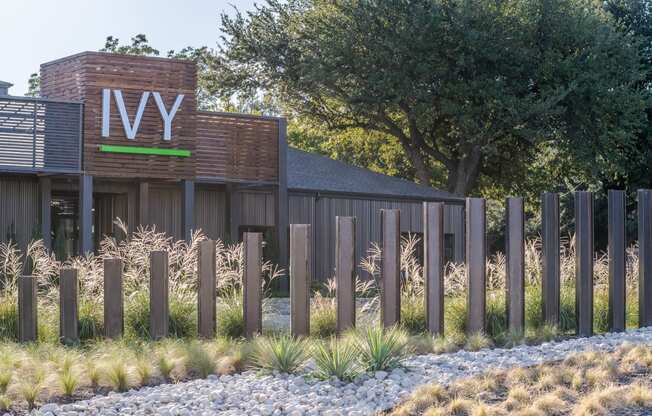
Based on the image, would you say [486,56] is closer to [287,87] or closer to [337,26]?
[337,26]

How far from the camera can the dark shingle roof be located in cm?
2105

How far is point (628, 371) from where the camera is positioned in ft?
24.4

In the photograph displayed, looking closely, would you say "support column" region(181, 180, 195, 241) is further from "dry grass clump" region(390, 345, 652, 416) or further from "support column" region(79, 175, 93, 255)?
"dry grass clump" region(390, 345, 652, 416)

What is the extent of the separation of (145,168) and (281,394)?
37.2 feet

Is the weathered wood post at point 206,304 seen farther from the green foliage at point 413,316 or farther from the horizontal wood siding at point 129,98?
the horizontal wood siding at point 129,98

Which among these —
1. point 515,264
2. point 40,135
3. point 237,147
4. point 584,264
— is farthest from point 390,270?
point 237,147

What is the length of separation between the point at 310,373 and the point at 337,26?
19.8 metres

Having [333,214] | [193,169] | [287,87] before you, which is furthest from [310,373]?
[287,87]

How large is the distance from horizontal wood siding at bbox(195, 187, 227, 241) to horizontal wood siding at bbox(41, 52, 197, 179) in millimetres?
1829

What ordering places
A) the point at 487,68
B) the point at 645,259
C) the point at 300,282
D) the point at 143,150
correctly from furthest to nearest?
the point at 487,68 → the point at 143,150 → the point at 645,259 → the point at 300,282

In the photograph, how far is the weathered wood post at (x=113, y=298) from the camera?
8969mm

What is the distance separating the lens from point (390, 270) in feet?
30.6

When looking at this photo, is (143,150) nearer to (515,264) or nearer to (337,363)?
(515,264)

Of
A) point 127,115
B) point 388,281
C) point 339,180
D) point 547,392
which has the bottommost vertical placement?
point 547,392
